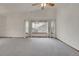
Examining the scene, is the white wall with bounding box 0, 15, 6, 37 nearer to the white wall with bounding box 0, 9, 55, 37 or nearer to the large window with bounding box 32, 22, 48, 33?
the white wall with bounding box 0, 9, 55, 37

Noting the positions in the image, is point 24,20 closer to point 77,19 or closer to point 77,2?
point 77,19

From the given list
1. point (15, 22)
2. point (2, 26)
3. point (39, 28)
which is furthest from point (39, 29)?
point (15, 22)

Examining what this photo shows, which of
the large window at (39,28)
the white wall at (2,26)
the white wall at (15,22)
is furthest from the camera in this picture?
the white wall at (15,22)

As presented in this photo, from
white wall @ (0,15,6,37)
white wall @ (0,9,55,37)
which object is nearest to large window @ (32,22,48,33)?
white wall @ (0,9,55,37)

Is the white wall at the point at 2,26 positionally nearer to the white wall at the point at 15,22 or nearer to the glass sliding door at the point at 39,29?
the white wall at the point at 15,22

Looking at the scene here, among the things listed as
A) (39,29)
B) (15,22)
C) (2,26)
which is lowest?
(39,29)

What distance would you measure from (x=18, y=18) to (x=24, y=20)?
0.42 m

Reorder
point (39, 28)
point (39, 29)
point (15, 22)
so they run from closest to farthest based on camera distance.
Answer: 1. point (39, 28)
2. point (39, 29)
3. point (15, 22)

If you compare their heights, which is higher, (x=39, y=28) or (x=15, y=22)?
(x=15, y=22)

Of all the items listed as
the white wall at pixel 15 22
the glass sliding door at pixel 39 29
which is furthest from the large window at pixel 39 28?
the white wall at pixel 15 22

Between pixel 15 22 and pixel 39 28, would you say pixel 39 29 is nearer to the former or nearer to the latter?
pixel 39 28

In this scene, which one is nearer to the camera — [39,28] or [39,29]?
[39,28]

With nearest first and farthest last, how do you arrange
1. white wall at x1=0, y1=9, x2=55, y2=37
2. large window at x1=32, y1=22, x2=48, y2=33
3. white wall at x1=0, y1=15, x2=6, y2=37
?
1. large window at x1=32, y1=22, x2=48, y2=33
2. white wall at x1=0, y1=15, x2=6, y2=37
3. white wall at x1=0, y1=9, x2=55, y2=37

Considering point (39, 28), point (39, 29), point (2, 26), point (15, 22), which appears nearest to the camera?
point (39, 28)
